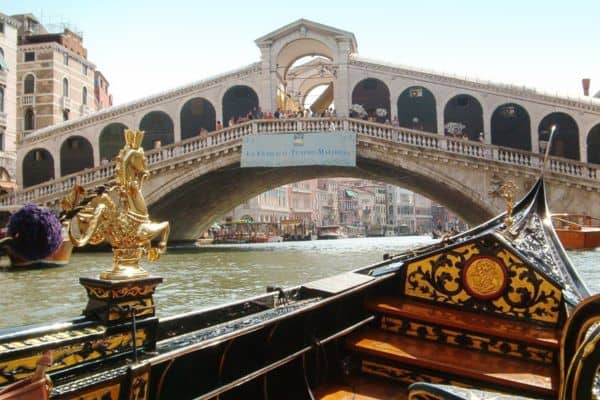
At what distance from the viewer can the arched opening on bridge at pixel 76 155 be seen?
1725 centimetres

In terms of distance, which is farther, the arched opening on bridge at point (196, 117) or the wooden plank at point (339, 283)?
the arched opening on bridge at point (196, 117)

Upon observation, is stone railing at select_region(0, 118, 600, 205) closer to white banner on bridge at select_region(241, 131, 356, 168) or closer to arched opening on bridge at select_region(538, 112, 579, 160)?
white banner on bridge at select_region(241, 131, 356, 168)

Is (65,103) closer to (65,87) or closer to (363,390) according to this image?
(65,87)

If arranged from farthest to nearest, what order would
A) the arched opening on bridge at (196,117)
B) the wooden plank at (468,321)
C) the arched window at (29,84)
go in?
the arched window at (29,84), the arched opening on bridge at (196,117), the wooden plank at (468,321)

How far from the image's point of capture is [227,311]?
212 centimetres

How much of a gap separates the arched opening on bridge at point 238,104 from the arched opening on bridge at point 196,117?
0.62 metres

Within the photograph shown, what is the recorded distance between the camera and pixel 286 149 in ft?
41.6

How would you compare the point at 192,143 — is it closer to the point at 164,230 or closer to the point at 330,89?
the point at 330,89

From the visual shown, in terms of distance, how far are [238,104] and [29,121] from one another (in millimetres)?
10723

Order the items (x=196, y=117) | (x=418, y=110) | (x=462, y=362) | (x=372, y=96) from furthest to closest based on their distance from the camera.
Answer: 1. (x=196, y=117)
2. (x=372, y=96)
3. (x=418, y=110)
4. (x=462, y=362)

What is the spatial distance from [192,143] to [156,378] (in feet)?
39.4

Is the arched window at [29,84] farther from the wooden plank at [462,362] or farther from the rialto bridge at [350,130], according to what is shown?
the wooden plank at [462,362]

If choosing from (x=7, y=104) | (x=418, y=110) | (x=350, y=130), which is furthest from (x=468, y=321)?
(x=7, y=104)

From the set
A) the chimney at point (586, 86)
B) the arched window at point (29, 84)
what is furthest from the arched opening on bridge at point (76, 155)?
the chimney at point (586, 86)
